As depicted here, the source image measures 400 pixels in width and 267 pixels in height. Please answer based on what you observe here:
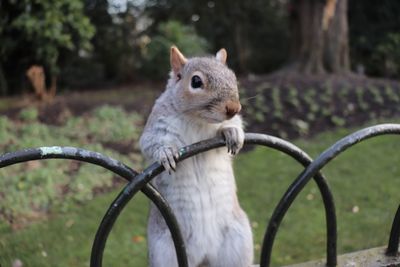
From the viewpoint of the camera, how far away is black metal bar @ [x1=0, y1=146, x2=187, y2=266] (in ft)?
3.95

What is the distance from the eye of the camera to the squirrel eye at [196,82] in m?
1.75

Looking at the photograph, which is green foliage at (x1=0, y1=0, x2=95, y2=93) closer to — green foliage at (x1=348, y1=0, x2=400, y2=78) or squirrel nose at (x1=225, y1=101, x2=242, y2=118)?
squirrel nose at (x1=225, y1=101, x2=242, y2=118)

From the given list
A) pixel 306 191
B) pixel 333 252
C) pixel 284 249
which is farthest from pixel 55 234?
pixel 333 252

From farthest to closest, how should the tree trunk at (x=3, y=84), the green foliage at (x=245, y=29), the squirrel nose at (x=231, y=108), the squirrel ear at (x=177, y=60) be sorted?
the green foliage at (x=245, y=29)
the tree trunk at (x=3, y=84)
the squirrel ear at (x=177, y=60)
the squirrel nose at (x=231, y=108)

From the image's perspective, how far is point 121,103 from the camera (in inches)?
317

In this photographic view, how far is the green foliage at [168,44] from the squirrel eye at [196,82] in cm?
745

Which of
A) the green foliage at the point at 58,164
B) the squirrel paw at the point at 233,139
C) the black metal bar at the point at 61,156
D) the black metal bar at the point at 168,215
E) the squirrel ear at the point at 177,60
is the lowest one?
the black metal bar at the point at 168,215

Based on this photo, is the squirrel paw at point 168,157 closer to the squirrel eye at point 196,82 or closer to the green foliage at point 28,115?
the squirrel eye at point 196,82

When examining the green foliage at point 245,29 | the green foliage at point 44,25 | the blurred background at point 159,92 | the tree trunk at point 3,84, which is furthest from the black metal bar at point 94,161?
the green foliage at point 245,29

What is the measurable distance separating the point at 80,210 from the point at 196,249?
9.90 ft

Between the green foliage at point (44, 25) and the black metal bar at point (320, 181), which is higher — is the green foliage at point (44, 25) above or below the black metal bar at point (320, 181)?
above

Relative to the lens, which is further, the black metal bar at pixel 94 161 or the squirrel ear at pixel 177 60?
the squirrel ear at pixel 177 60

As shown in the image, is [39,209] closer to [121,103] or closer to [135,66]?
[121,103]

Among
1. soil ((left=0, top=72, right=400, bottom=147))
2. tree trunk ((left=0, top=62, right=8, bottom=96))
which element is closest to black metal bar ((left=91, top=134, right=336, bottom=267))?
soil ((left=0, top=72, right=400, bottom=147))
